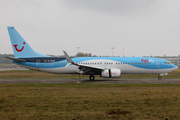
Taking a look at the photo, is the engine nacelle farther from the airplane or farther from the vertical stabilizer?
the vertical stabilizer

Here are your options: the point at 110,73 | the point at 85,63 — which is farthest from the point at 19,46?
the point at 110,73

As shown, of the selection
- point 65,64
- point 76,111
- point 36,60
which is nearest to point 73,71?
point 65,64

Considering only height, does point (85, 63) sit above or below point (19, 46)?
below

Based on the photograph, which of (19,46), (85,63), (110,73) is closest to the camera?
(110,73)

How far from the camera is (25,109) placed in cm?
1060

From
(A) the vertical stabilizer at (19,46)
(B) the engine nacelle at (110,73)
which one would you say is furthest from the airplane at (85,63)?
(B) the engine nacelle at (110,73)

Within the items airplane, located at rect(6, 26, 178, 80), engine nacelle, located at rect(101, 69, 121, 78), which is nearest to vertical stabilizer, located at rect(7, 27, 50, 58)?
airplane, located at rect(6, 26, 178, 80)

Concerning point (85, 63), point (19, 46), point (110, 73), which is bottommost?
point (110, 73)

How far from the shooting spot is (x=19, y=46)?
31.2m

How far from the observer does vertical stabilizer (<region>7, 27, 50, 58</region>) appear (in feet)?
101

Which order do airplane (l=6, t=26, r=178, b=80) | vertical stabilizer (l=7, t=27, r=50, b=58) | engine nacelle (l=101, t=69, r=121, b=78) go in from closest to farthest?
engine nacelle (l=101, t=69, r=121, b=78) < airplane (l=6, t=26, r=178, b=80) < vertical stabilizer (l=7, t=27, r=50, b=58)

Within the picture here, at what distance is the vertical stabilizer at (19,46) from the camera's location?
30781mm

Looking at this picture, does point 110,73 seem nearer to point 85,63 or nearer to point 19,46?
point 85,63

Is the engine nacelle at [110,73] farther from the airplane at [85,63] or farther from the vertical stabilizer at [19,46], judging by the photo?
the vertical stabilizer at [19,46]
